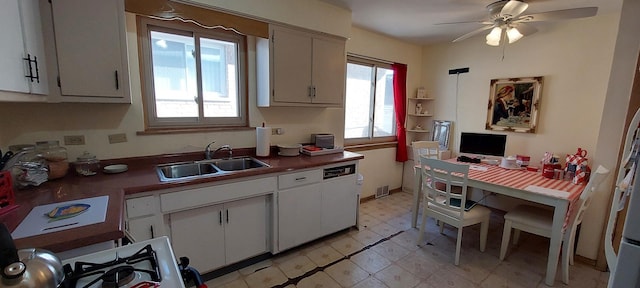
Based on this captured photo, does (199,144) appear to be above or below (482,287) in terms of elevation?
above

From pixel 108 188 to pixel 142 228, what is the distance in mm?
317

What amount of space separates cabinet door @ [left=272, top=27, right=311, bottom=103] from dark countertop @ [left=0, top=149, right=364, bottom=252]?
607 mm

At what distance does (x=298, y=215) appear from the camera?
7.62 ft

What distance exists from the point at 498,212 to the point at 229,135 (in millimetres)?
3528

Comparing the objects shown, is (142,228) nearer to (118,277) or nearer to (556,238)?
(118,277)

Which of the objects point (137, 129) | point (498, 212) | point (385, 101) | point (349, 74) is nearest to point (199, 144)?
point (137, 129)

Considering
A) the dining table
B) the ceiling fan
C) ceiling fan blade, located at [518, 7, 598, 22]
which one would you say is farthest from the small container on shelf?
ceiling fan blade, located at [518, 7, 598, 22]

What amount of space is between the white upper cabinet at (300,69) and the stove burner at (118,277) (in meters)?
1.76

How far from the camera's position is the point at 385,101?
407cm

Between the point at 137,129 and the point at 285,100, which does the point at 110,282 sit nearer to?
the point at 137,129

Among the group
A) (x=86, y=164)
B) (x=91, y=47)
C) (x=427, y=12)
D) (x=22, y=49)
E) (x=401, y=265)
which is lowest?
(x=401, y=265)

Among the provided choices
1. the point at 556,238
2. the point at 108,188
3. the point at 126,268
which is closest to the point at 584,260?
the point at 556,238

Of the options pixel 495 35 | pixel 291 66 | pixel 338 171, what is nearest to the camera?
pixel 495 35

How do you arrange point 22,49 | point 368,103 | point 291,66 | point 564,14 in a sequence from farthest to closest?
point 368,103 < point 291,66 < point 564,14 < point 22,49
